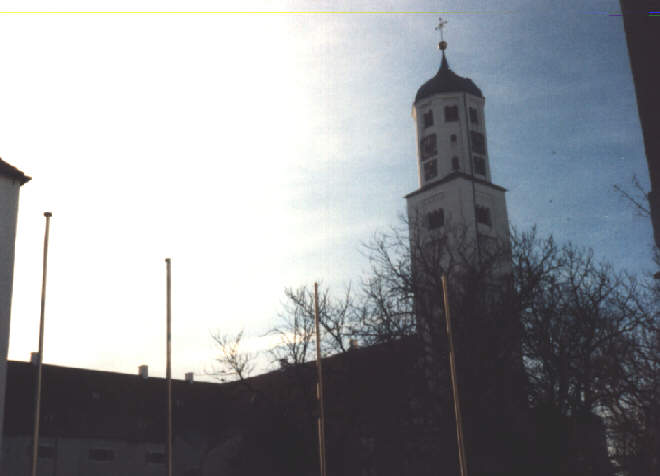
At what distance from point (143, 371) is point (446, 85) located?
35.4 meters

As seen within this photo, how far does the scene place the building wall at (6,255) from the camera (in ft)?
82.5

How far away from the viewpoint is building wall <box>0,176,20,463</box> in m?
25.2

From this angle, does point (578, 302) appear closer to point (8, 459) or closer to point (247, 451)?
point (247, 451)

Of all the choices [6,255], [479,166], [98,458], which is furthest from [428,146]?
[6,255]

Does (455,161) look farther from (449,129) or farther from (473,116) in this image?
(473,116)

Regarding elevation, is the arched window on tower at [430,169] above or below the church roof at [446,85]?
below

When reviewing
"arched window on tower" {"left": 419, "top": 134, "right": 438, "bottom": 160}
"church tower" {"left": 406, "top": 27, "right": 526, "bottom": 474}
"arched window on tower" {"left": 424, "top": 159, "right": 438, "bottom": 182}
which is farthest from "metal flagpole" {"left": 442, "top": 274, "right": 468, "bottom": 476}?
"arched window on tower" {"left": 419, "top": 134, "right": 438, "bottom": 160}

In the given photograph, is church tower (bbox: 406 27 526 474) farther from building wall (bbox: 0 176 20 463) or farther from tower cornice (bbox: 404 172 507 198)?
tower cornice (bbox: 404 172 507 198)

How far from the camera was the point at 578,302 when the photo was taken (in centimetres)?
2809

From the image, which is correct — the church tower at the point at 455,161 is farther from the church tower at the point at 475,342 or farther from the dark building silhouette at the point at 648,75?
the dark building silhouette at the point at 648,75

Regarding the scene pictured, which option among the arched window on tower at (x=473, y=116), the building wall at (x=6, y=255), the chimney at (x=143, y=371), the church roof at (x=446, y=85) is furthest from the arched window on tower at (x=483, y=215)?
the building wall at (x=6, y=255)

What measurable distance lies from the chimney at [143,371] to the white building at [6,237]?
35600 mm

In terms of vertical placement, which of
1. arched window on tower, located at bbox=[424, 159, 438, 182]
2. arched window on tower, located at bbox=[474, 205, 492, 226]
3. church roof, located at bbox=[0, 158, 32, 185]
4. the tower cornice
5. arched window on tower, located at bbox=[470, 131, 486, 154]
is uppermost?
arched window on tower, located at bbox=[470, 131, 486, 154]

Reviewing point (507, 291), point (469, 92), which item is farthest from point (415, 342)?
point (469, 92)
